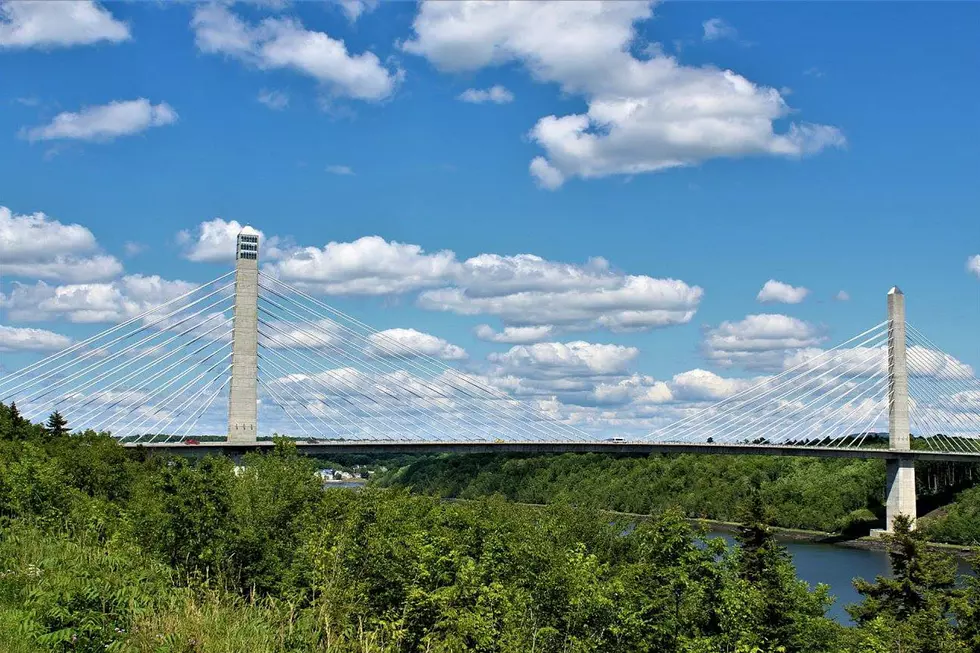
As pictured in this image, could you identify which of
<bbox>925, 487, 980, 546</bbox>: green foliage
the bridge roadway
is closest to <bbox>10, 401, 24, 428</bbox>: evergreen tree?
the bridge roadway

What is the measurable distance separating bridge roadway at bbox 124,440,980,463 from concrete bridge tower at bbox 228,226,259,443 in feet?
5.05

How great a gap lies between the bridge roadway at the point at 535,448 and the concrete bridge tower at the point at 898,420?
4.17 feet

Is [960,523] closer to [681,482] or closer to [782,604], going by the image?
[681,482]

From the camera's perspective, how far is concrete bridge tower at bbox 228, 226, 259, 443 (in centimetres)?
5712

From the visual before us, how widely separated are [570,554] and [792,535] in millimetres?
68854

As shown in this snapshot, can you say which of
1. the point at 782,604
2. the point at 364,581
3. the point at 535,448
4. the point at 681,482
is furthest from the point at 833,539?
the point at 364,581

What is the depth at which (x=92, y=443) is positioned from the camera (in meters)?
45.7

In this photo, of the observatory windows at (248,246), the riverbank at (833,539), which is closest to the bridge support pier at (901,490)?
the riverbank at (833,539)

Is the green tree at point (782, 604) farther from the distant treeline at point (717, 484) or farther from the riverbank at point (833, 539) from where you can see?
the riverbank at point (833, 539)

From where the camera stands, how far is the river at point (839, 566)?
4891 centimetres

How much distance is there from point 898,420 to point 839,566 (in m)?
23.1

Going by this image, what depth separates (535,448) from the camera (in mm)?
73062

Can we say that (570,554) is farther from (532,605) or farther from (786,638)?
(786,638)

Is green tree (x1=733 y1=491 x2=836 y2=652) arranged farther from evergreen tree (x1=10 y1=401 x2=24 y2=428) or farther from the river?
evergreen tree (x1=10 y1=401 x2=24 y2=428)
